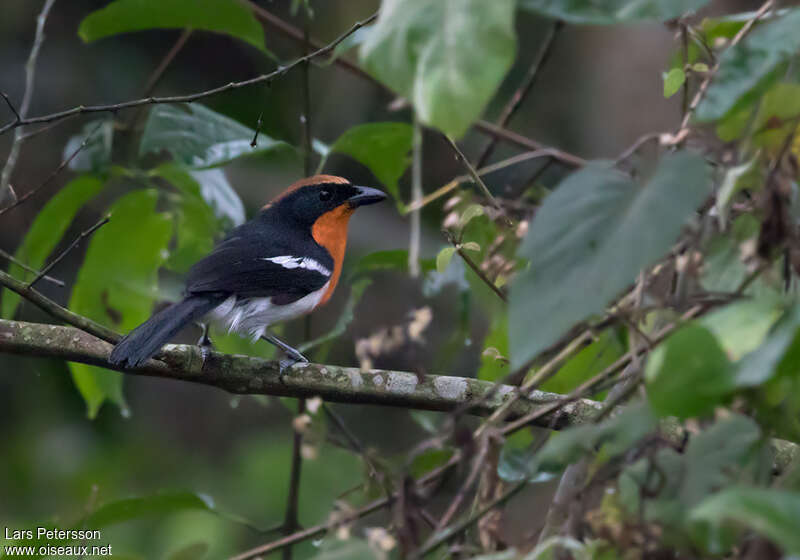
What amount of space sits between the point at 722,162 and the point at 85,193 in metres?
2.30

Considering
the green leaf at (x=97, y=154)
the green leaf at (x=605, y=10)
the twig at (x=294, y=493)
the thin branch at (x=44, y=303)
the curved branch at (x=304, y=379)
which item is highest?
the green leaf at (x=605, y=10)

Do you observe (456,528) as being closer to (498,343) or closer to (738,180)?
(738,180)

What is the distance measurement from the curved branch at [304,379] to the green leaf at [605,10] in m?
1.45

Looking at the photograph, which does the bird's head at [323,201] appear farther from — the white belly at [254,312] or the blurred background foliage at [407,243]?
the white belly at [254,312]

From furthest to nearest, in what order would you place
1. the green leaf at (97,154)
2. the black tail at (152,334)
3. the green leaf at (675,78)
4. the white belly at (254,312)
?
the white belly at (254,312) < the green leaf at (97,154) < the black tail at (152,334) < the green leaf at (675,78)

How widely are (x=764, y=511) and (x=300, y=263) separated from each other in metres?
3.34

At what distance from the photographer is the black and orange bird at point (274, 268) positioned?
347 centimetres

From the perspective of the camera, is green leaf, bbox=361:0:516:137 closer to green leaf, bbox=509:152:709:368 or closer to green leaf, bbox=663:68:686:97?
green leaf, bbox=509:152:709:368

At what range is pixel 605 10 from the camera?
1.08 meters

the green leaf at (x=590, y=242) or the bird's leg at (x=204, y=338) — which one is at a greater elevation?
the green leaf at (x=590, y=242)

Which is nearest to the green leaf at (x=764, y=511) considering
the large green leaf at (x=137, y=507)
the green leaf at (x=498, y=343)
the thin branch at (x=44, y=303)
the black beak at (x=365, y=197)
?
the green leaf at (x=498, y=343)

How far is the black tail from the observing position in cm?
255

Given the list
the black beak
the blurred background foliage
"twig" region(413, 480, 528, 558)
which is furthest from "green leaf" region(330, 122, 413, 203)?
"twig" region(413, 480, 528, 558)

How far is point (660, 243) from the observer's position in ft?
3.37
